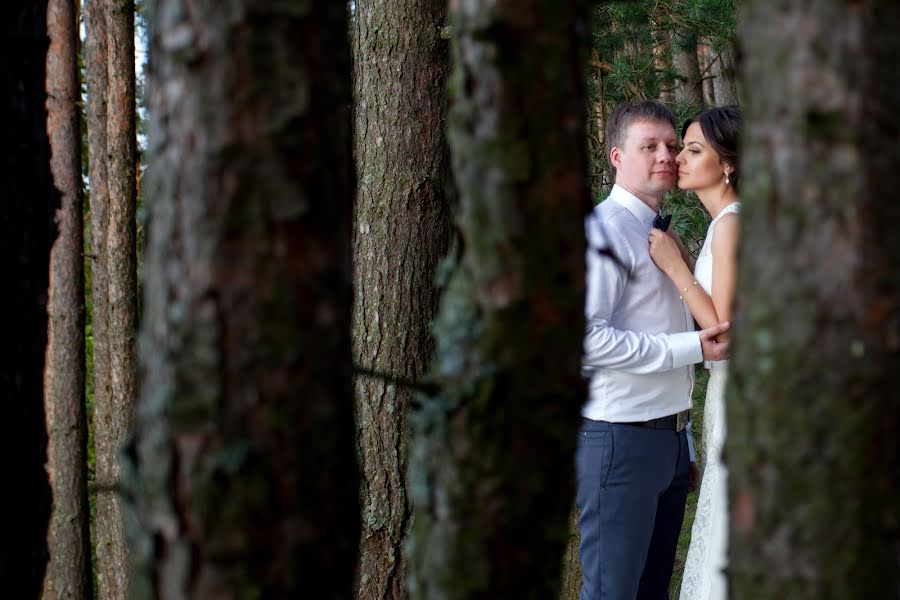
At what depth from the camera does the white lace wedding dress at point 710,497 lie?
386 cm

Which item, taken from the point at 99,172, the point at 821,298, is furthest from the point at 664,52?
the point at 821,298

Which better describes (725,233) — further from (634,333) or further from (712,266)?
(634,333)

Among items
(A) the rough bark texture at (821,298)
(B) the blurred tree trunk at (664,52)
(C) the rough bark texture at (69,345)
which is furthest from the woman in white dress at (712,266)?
(C) the rough bark texture at (69,345)

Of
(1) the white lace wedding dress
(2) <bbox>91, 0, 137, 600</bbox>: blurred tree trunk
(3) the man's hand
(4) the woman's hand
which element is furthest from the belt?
(2) <bbox>91, 0, 137, 600</bbox>: blurred tree trunk

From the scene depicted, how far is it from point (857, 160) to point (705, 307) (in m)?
2.43

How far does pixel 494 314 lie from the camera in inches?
61.8

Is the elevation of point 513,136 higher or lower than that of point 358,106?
lower

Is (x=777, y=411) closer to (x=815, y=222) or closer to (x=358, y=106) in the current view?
(x=815, y=222)

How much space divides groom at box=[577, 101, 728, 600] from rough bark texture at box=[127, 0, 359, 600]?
2183 mm

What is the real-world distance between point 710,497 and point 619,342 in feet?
2.96

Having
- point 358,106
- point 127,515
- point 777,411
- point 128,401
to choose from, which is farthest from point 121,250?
point 777,411

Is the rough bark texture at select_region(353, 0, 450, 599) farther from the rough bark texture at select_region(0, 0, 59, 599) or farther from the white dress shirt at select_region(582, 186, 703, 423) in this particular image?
the rough bark texture at select_region(0, 0, 59, 599)

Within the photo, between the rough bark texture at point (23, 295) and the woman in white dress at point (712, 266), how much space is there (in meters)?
2.46

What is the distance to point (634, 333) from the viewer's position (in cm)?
361
